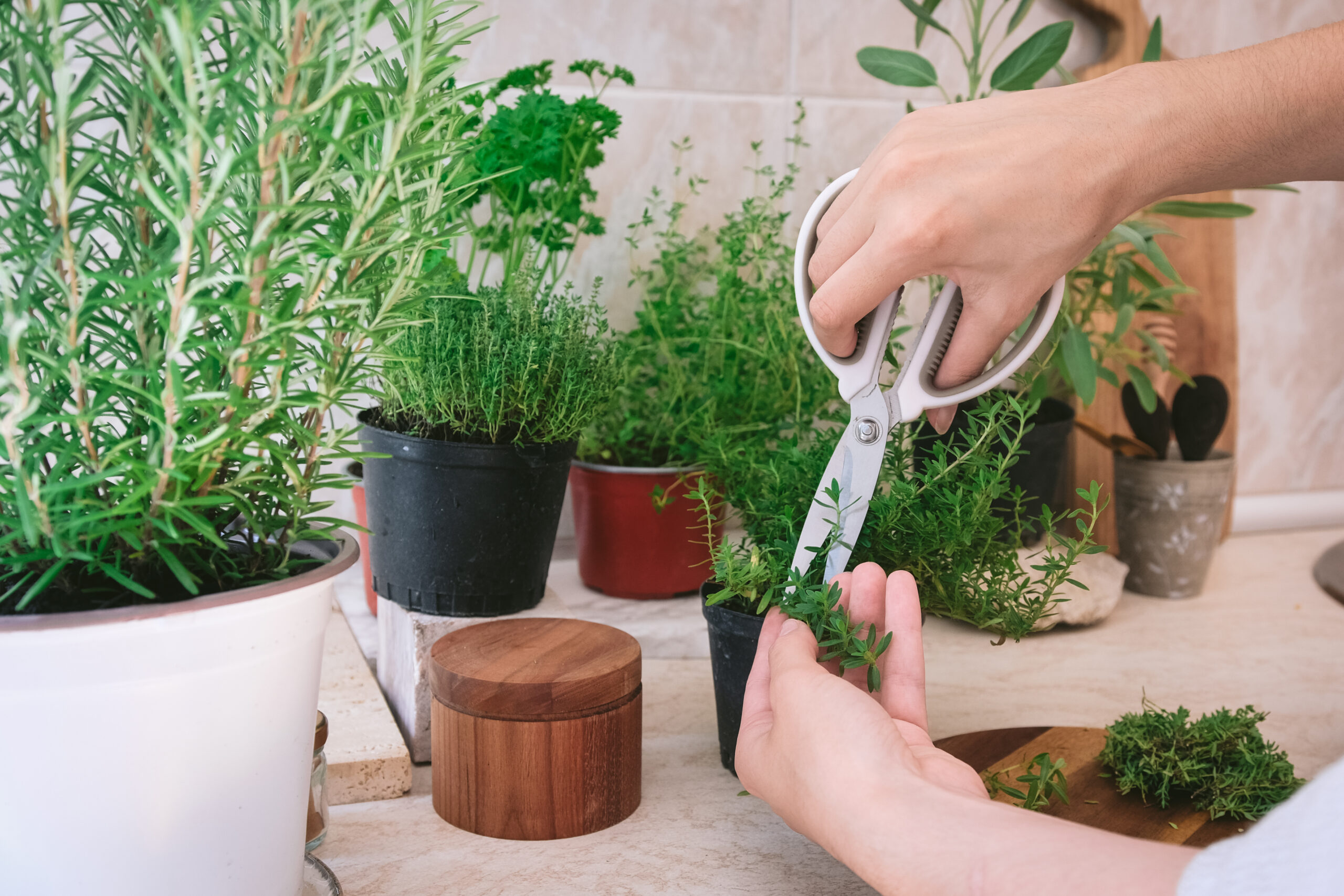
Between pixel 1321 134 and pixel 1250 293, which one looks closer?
pixel 1321 134

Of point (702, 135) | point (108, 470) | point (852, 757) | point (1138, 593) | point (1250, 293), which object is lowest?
A: point (1138, 593)

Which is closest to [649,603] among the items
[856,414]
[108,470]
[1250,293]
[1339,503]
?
[856,414]

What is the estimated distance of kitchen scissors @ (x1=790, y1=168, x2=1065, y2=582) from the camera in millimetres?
535

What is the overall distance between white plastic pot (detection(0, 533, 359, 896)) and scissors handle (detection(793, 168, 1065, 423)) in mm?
300

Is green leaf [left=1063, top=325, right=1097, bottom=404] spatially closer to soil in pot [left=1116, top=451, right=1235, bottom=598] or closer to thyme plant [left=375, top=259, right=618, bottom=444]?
soil in pot [left=1116, top=451, right=1235, bottom=598]

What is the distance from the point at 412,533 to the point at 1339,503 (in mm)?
1400

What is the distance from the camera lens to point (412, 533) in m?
0.70

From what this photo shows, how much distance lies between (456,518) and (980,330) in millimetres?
373

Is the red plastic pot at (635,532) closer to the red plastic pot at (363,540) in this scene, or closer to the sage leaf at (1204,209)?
the red plastic pot at (363,540)

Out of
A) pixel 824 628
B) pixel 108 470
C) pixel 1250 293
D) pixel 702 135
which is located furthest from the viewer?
pixel 1250 293

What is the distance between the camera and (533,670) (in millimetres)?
569

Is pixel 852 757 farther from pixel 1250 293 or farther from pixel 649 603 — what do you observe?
pixel 1250 293

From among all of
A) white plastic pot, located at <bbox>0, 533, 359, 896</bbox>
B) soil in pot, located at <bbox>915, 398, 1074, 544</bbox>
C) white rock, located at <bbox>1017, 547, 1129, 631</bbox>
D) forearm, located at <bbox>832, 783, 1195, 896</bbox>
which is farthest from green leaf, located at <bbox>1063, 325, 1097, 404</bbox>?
white plastic pot, located at <bbox>0, 533, 359, 896</bbox>

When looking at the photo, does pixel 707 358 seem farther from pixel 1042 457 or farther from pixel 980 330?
pixel 980 330
